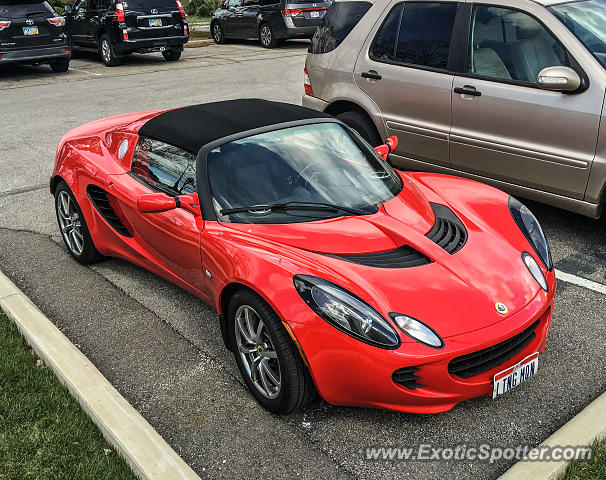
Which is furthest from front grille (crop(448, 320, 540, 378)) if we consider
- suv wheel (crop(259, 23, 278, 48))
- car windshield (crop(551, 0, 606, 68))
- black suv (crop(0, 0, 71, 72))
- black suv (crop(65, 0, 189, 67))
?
suv wheel (crop(259, 23, 278, 48))

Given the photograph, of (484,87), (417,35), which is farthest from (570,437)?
(417,35)

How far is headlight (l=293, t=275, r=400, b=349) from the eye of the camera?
10.7 feet

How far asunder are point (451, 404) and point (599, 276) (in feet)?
7.77

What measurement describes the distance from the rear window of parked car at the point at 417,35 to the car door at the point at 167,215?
280cm

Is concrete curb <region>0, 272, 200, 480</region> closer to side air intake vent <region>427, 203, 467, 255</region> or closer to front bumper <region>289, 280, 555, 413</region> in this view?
front bumper <region>289, 280, 555, 413</region>

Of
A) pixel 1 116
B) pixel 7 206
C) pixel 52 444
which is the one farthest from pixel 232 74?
pixel 52 444

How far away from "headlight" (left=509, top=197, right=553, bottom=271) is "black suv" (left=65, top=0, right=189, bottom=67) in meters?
13.6

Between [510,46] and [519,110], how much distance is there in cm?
57

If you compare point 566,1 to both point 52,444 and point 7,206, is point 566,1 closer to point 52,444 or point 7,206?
point 52,444

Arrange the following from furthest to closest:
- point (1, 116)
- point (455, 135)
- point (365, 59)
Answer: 1. point (1, 116)
2. point (365, 59)
3. point (455, 135)

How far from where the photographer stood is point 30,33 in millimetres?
15016

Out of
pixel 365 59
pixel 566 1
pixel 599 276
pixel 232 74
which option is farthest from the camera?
pixel 232 74

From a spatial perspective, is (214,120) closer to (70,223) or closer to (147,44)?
(70,223)

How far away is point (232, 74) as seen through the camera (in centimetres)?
1496
